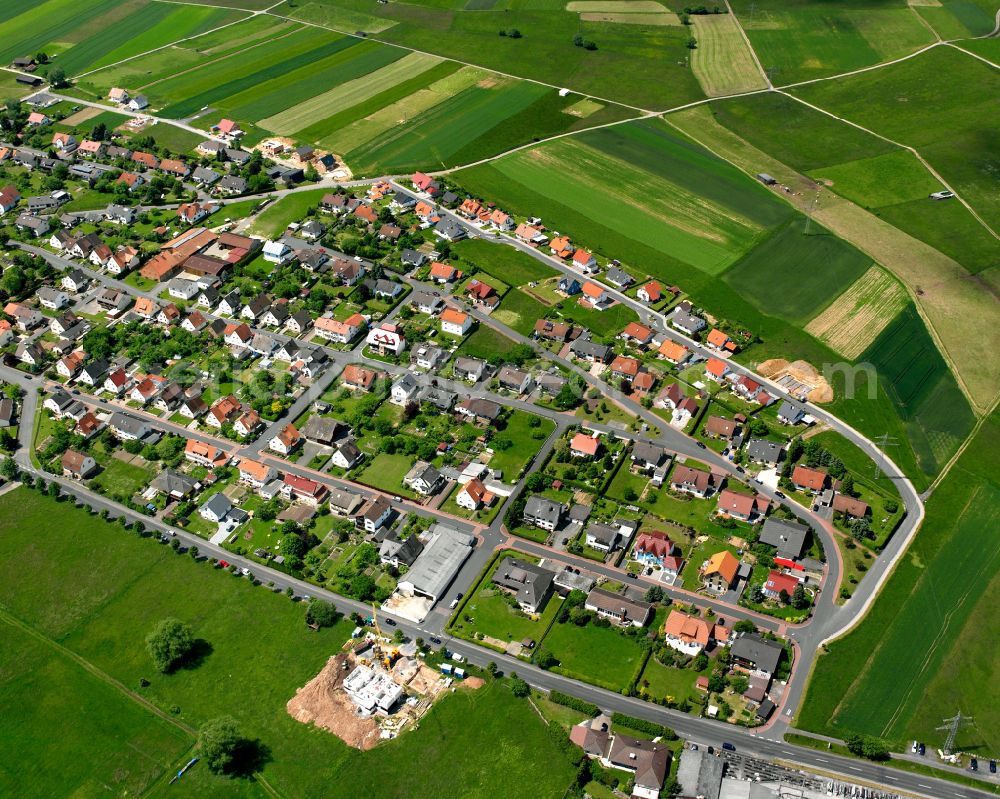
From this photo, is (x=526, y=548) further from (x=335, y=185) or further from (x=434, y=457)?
(x=335, y=185)

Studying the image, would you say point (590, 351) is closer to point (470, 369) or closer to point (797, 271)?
point (470, 369)

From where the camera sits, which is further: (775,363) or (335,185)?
(335,185)

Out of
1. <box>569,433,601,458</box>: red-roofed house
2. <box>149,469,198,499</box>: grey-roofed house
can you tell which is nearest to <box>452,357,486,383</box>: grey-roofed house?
<box>569,433,601,458</box>: red-roofed house

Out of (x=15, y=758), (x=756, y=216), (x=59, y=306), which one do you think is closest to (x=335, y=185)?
(x=59, y=306)

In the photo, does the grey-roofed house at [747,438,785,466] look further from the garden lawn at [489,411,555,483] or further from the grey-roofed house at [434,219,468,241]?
the grey-roofed house at [434,219,468,241]

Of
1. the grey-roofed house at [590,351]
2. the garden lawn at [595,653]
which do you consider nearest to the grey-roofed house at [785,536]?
the garden lawn at [595,653]

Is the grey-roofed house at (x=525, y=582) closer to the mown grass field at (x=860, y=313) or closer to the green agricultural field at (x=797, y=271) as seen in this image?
the mown grass field at (x=860, y=313)
